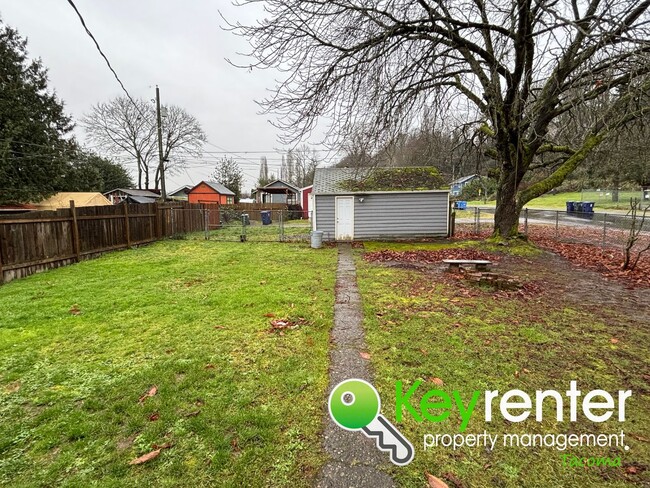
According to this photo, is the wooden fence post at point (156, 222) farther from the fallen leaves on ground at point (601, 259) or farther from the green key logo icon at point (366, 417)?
the fallen leaves on ground at point (601, 259)

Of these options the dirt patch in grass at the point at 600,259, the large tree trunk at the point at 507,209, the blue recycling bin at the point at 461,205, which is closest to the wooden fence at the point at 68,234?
the dirt patch in grass at the point at 600,259

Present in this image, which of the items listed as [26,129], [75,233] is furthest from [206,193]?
[75,233]

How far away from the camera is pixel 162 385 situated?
9.67ft

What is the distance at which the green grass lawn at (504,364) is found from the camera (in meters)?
2.02

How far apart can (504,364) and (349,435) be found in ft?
6.39

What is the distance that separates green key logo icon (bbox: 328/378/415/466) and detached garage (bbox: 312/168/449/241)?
11433 mm

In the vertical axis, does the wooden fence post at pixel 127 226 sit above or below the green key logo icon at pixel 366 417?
above

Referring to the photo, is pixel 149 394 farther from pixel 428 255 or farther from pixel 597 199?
pixel 597 199

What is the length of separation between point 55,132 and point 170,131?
1302 cm

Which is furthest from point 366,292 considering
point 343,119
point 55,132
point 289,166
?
point 289,166

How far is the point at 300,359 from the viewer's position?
3.47m

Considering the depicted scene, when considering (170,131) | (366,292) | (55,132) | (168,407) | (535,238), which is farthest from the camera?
(170,131)

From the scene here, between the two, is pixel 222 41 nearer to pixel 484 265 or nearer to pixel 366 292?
pixel 366 292

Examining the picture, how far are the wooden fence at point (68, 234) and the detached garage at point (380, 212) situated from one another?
7209 millimetres
